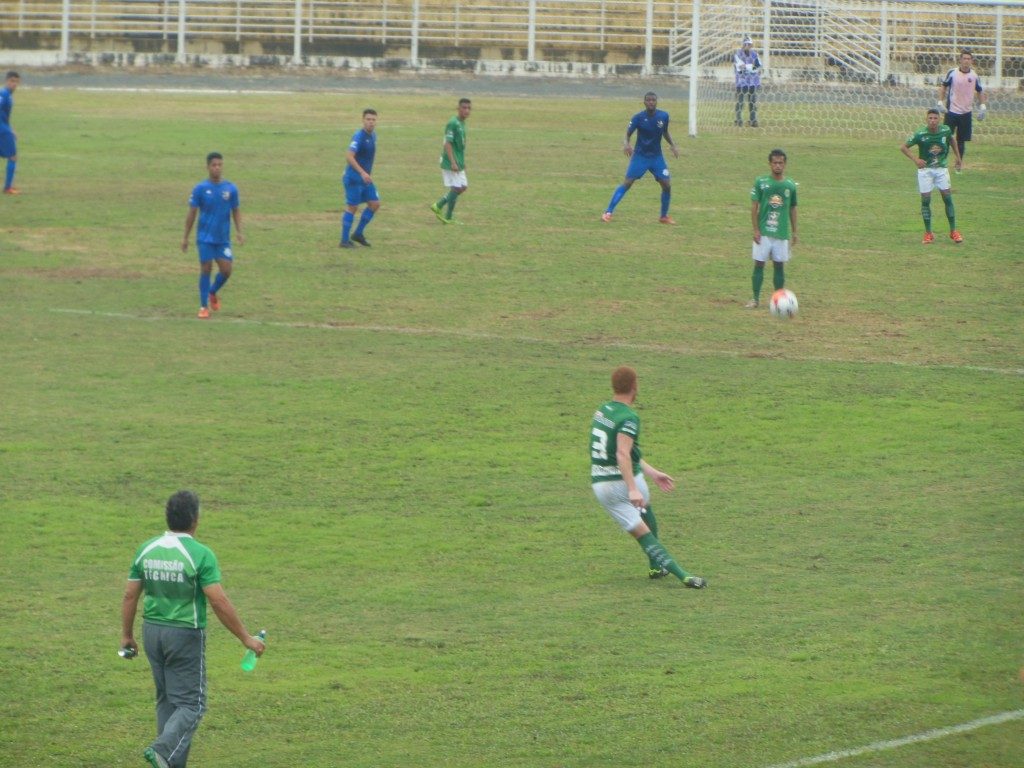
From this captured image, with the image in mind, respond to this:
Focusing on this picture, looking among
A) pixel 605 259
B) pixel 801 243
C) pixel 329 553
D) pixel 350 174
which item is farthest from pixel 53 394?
pixel 801 243

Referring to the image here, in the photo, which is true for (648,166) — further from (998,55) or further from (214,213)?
(998,55)

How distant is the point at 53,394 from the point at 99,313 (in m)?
4.52

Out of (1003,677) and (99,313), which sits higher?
(99,313)

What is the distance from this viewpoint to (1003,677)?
1143 centimetres

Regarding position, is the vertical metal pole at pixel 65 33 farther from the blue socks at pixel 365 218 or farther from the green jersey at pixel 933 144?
the green jersey at pixel 933 144

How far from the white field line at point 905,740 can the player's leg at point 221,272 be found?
14.9 metres

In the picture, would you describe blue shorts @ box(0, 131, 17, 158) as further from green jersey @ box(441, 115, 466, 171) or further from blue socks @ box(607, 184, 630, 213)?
blue socks @ box(607, 184, 630, 213)

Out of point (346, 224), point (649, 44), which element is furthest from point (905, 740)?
point (649, 44)

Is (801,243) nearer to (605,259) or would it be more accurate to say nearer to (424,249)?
(605,259)

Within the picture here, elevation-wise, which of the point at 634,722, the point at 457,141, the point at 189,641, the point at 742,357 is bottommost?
→ the point at 634,722

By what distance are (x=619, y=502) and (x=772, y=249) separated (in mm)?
10672

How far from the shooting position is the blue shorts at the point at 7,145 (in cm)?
3216

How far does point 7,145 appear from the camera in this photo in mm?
32375

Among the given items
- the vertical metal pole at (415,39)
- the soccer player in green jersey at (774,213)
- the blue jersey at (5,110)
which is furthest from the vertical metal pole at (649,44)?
the soccer player in green jersey at (774,213)
